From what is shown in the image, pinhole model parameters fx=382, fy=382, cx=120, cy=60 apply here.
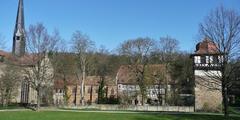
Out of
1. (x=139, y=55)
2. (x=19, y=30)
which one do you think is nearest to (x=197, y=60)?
(x=139, y=55)

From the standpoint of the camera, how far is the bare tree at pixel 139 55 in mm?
64000

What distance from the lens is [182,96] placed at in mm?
66250

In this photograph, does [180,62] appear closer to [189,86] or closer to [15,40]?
[189,86]

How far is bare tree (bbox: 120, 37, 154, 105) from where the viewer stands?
6400cm

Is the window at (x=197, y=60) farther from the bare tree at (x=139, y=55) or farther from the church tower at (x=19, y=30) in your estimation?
the church tower at (x=19, y=30)

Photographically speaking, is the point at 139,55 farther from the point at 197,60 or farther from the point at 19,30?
the point at 19,30

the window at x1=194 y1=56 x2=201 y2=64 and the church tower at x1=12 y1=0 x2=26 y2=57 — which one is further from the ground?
the church tower at x1=12 y1=0 x2=26 y2=57

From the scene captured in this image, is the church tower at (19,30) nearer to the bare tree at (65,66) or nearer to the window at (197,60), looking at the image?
the bare tree at (65,66)

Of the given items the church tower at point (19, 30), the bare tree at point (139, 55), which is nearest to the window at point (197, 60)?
the bare tree at point (139, 55)

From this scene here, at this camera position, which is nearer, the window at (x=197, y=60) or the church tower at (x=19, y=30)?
the window at (x=197, y=60)

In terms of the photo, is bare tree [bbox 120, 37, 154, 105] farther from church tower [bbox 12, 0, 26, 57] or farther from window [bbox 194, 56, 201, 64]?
church tower [bbox 12, 0, 26, 57]

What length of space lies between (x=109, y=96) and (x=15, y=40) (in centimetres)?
2281

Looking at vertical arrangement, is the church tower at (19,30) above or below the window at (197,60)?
above

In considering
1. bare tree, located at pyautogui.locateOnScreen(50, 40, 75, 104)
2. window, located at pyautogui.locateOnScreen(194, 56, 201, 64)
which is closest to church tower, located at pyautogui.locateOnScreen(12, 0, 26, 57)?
bare tree, located at pyautogui.locateOnScreen(50, 40, 75, 104)
